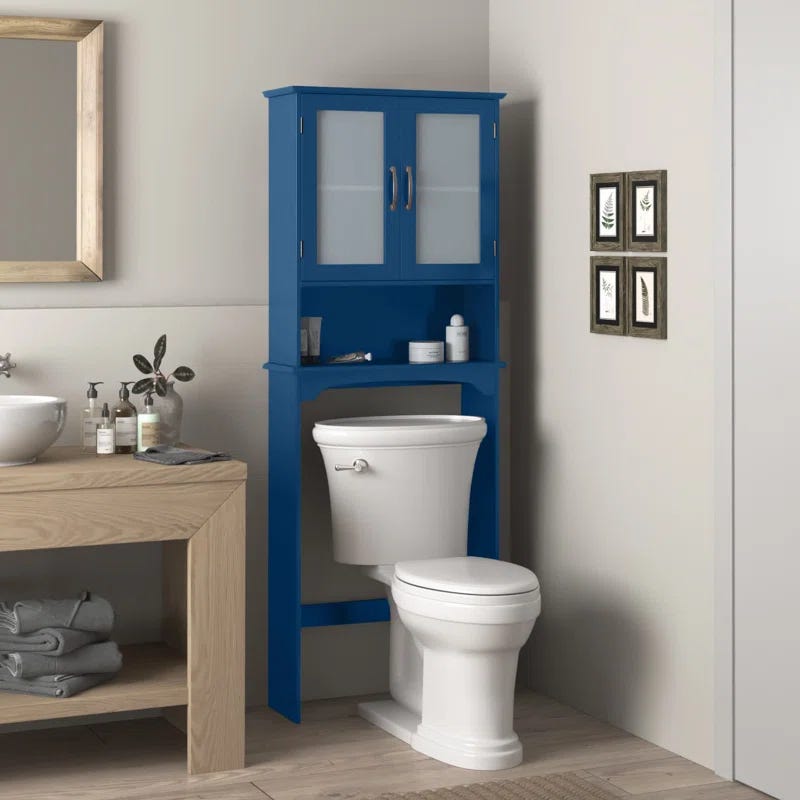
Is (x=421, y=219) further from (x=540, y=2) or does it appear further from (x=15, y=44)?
(x=15, y=44)

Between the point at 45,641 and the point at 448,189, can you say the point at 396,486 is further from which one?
the point at 45,641

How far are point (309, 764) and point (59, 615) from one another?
753 millimetres

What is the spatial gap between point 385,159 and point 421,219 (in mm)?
202

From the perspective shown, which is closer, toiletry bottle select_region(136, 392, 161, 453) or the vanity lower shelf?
the vanity lower shelf

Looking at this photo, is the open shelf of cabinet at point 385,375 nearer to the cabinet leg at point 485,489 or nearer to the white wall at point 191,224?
the cabinet leg at point 485,489

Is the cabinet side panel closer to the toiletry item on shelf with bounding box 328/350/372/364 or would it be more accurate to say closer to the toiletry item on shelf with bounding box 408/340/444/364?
the toiletry item on shelf with bounding box 328/350/372/364

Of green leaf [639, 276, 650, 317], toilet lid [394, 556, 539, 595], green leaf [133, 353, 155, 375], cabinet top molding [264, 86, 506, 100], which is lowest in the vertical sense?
toilet lid [394, 556, 539, 595]

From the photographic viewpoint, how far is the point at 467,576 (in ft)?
11.8

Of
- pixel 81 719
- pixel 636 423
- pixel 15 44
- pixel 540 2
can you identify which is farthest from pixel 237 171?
pixel 81 719

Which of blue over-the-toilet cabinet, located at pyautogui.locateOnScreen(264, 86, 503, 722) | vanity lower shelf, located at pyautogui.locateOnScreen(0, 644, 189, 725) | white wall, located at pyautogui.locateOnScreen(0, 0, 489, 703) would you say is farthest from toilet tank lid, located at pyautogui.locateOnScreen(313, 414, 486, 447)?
vanity lower shelf, located at pyautogui.locateOnScreen(0, 644, 189, 725)

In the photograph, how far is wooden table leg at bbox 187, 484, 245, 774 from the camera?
3.49 meters

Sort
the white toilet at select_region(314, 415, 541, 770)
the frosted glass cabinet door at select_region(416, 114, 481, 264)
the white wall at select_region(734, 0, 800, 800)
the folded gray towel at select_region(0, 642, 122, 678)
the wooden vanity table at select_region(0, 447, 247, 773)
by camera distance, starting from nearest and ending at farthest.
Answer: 1. the white wall at select_region(734, 0, 800, 800)
2. the wooden vanity table at select_region(0, 447, 247, 773)
3. the folded gray towel at select_region(0, 642, 122, 678)
4. the white toilet at select_region(314, 415, 541, 770)
5. the frosted glass cabinet door at select_region(416, 114, 481, 264)

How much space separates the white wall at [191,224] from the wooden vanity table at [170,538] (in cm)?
42

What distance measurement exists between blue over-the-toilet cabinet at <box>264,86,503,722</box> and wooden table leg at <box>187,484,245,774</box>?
420mm
